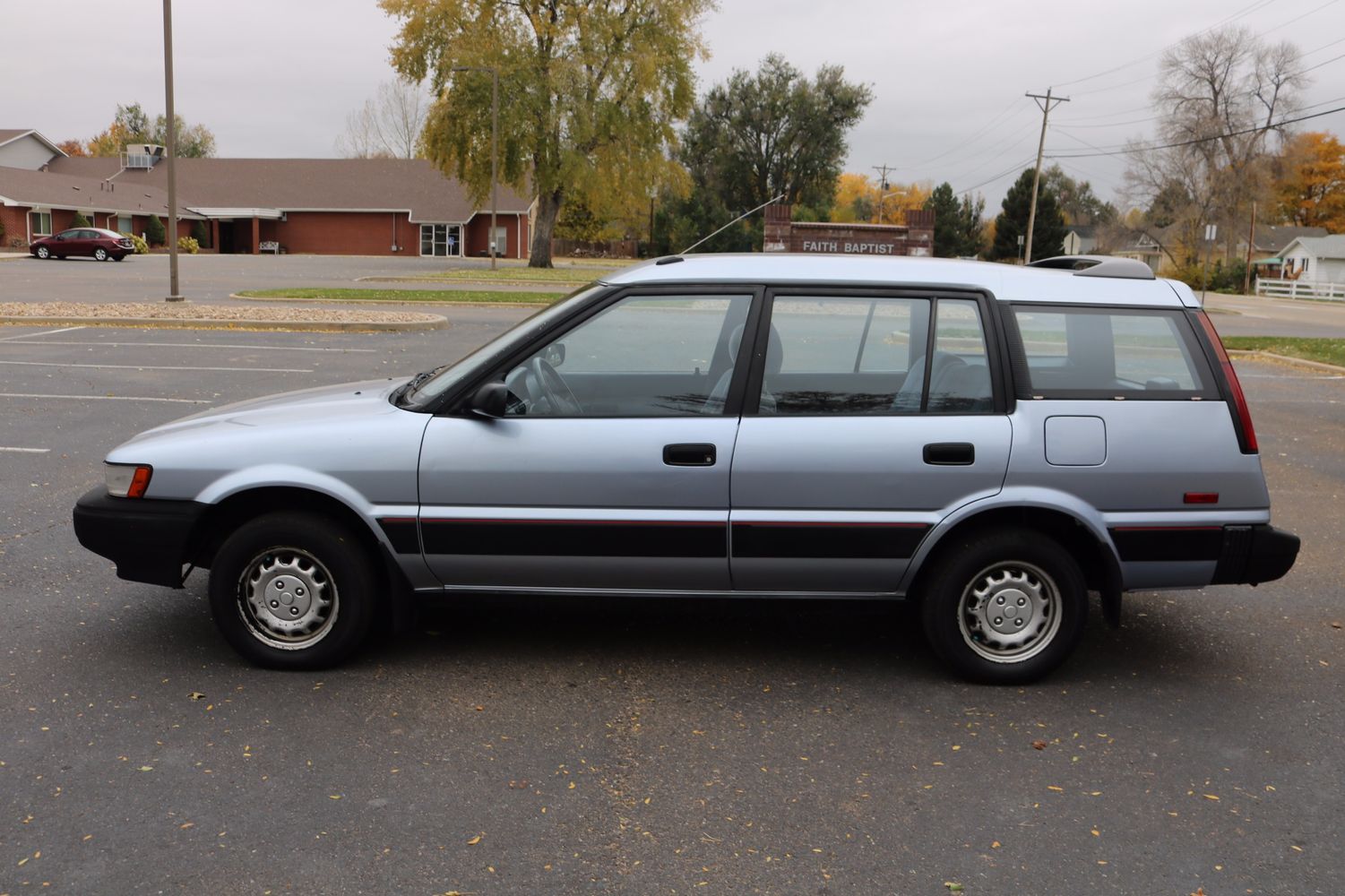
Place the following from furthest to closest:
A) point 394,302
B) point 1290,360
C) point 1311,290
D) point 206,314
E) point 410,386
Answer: point 1311,290 → point 394,302 → point 206,314 → point 1290,360 → point 410,386

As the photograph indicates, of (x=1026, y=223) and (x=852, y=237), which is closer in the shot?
(x=852, y=237)

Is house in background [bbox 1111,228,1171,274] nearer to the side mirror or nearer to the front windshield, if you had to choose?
the front windshield

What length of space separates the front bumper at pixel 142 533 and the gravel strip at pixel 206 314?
14961 millimetres

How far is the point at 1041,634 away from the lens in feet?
15.4

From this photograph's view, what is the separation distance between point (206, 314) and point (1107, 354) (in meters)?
18.7

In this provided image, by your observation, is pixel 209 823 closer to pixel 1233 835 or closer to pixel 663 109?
pixel 1233 835

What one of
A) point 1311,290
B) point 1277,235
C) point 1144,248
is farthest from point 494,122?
point 1144,248

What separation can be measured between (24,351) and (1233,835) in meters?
16.1

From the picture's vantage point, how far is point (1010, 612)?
4.69m

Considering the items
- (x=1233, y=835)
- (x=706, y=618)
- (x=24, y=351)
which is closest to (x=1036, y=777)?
(x=1233, y=835)

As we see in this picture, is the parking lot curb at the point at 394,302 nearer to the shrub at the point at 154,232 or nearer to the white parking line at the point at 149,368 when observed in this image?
the white parking line at the point at 149,368

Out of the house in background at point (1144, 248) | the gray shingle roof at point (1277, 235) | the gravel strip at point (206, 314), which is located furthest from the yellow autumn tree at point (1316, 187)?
the gravel strip at point (206, 314)

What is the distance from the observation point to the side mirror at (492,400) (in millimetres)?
4441

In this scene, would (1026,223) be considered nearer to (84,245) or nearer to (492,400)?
(84,245)
